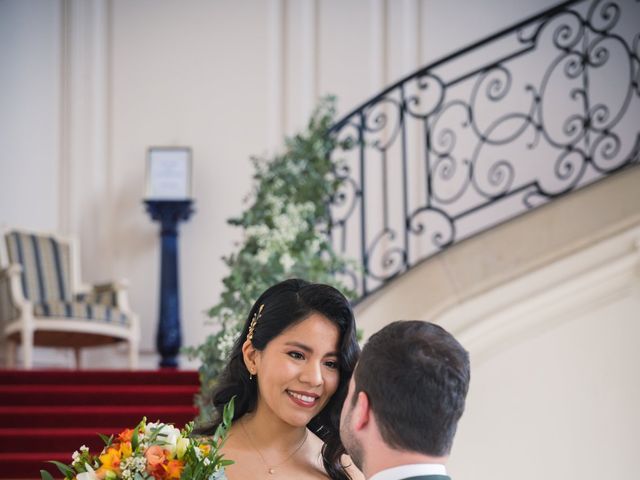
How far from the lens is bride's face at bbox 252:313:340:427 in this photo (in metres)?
2.39

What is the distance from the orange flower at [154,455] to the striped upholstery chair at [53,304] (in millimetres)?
5837

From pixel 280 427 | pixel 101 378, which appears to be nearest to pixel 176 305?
pixel 101 378

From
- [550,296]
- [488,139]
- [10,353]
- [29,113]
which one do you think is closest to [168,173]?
[29,113]

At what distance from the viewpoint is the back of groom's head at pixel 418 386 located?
168 centimetres

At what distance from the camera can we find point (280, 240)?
531 centimetres

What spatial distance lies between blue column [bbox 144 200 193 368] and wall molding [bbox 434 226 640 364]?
3738 mm

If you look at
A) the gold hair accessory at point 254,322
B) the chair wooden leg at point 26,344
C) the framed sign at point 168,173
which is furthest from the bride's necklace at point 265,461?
the framed sign at point 168,173

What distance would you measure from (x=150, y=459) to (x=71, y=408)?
4721 mm

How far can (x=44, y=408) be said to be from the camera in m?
6.46

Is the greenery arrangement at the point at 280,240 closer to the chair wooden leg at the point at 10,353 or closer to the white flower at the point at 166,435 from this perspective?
the white flower at the point at 166,435

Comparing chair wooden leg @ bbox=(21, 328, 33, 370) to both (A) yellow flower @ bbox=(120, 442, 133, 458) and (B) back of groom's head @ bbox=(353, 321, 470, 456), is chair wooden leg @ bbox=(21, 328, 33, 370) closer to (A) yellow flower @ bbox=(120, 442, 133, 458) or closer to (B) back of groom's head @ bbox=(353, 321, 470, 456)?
(A) yellow flower @ bbox=(120, 442, 133, 458)

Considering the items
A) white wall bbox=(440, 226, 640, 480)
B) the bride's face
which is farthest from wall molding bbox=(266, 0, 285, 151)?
the bride's face

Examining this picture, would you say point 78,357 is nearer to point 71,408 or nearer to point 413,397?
point 71,408

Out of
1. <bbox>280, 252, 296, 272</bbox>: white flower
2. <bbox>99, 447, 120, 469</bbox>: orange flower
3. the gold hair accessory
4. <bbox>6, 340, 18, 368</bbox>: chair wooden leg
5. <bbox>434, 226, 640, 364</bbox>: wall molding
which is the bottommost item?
<bbox>6, 340, 18, 368</bbox>: chair wooden leg
